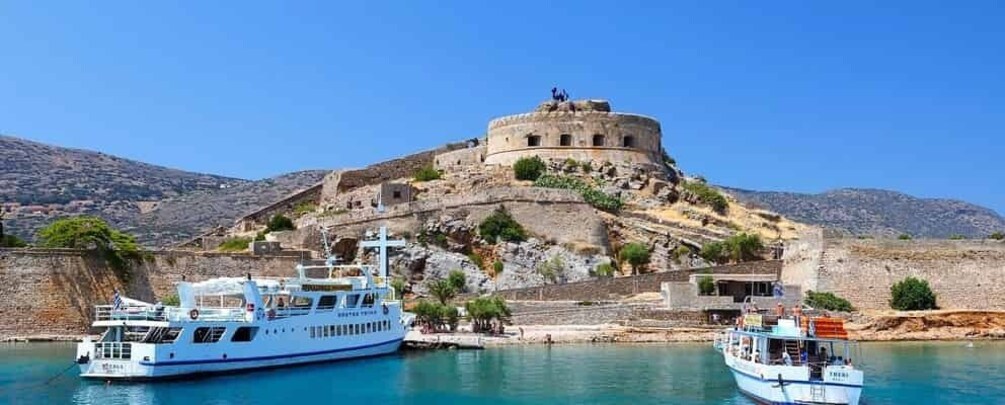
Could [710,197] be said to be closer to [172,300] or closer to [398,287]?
[398,287]

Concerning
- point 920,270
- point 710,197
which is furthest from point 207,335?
point 710,197

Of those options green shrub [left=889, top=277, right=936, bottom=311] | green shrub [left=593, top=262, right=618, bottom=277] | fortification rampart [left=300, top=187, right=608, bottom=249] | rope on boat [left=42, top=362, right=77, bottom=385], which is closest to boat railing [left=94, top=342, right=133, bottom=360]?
rope on boat [left=42, top=362, right=77, bottom=385]

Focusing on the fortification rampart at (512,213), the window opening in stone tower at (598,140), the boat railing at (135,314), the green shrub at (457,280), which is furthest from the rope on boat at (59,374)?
the window opening in stone tower at (598,140)

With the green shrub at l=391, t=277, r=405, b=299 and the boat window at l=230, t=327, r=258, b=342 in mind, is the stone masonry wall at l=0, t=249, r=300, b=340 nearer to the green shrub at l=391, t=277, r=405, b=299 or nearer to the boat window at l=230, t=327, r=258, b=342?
the green shrub at l=391, t=277, r=405, b=299

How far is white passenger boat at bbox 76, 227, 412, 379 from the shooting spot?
24719 millimetres

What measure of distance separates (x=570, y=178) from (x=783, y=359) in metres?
24.5

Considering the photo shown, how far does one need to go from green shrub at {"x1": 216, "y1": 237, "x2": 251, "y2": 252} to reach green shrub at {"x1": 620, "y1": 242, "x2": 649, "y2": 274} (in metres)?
13.9

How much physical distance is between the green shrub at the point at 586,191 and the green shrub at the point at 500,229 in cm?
327

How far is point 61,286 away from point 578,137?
23668 millimetres

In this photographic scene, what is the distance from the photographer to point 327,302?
28891mm

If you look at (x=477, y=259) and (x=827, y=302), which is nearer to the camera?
(x=827, y=302)

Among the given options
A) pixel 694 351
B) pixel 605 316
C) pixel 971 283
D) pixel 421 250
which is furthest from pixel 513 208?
pixel 971 283

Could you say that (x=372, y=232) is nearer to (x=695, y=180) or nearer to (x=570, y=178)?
(x=570, y=178)

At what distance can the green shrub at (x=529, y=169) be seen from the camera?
149 feet
